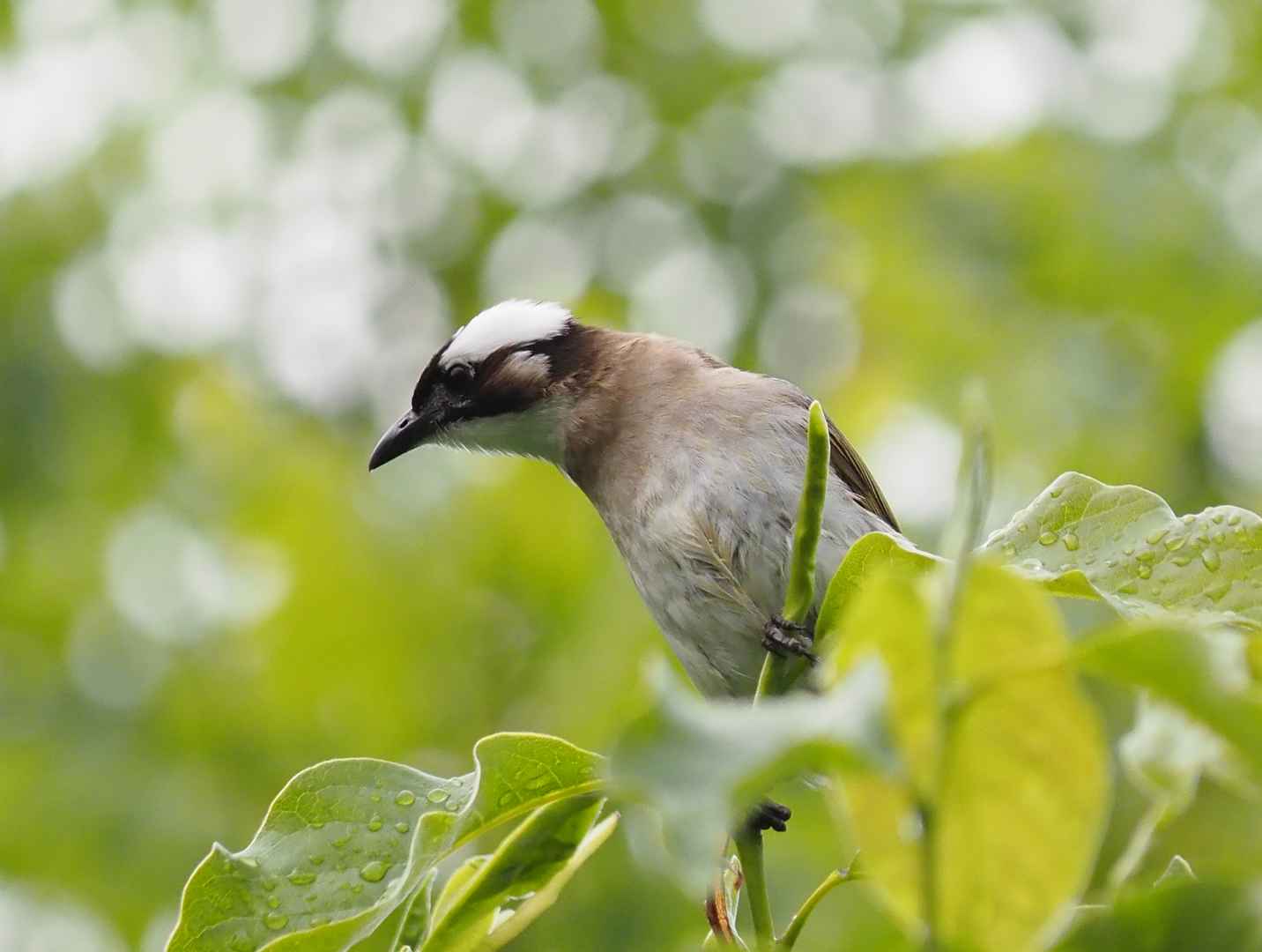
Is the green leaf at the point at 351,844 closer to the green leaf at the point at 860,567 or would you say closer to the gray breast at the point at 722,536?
the green leaf at the point at 860,567

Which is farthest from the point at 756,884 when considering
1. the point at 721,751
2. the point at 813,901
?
the point at 721,751

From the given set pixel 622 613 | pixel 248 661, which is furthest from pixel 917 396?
pixel 248 661

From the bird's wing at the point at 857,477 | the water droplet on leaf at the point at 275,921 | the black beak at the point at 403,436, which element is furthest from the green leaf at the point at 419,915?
the black beak at the point at 403,436

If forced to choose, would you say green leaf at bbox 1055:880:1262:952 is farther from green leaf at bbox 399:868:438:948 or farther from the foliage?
green leaf at bbox 399:868:438:948

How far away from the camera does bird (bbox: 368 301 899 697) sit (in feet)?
10.8

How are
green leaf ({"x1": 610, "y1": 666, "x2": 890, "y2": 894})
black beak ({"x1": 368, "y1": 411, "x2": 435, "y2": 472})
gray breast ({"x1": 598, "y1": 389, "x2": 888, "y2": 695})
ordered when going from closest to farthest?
1. green leaf ({"x1": 610, "y1": 666, "x2": 890, "y2": 894})
2. gray breast ({"x1": 598, "y1": 389, "x2": 888, "y2": 695})
3. black beak ({"x1": 368, "y1": 411, "x2": 435, "y2": 472})

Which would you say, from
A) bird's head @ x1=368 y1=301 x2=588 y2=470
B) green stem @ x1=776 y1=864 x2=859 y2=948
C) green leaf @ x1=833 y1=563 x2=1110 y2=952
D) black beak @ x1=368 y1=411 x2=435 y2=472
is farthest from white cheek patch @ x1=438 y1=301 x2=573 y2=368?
green leaf @ x1=833 y1=563 x2=1110 y2=952

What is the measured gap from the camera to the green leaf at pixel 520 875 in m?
1.45

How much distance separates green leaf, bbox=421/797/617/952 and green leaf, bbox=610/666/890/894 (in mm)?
611

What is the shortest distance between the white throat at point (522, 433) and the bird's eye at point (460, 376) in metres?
0.10

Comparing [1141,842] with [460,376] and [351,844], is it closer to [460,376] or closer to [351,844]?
[351,844]

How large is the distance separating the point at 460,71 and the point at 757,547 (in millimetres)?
8013

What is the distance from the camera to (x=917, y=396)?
732 cm

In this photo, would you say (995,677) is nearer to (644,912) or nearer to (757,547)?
(757,547)
